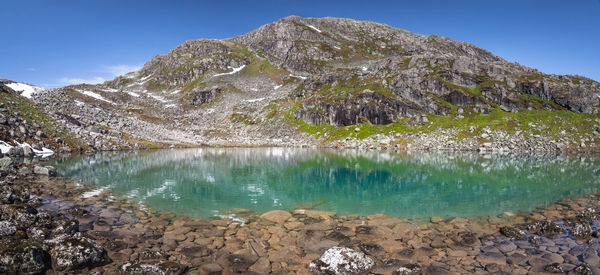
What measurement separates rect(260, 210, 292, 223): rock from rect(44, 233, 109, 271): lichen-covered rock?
965 centimetres

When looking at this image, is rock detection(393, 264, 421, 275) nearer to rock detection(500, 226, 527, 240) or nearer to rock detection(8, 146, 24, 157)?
rock detection(500, 226, 527, 240)

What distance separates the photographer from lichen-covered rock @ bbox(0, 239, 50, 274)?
978 centimetres

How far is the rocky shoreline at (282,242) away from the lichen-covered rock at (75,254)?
0.03 meters

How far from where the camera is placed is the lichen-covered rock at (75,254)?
35.7 ft

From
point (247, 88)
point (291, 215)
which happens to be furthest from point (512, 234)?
point (247, 88)

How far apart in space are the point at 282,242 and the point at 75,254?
882 cm

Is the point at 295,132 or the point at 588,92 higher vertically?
the point at 588,92

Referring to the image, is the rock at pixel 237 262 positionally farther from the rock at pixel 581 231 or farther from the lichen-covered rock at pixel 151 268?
the rock at pixel 581 231

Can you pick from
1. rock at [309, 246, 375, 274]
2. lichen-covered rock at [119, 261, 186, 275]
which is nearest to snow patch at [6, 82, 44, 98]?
lichen-covered rock at [119, 261, 186, 275]

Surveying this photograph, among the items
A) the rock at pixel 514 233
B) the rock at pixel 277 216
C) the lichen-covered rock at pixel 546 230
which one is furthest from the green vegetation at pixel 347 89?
the rock at pixel 514 233

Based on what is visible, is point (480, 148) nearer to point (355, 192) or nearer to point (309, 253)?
point (355, 192)

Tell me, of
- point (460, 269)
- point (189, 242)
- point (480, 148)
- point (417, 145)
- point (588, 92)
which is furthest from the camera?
point (588, 92)

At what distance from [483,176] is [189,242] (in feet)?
132

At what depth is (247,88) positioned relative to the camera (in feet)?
602
